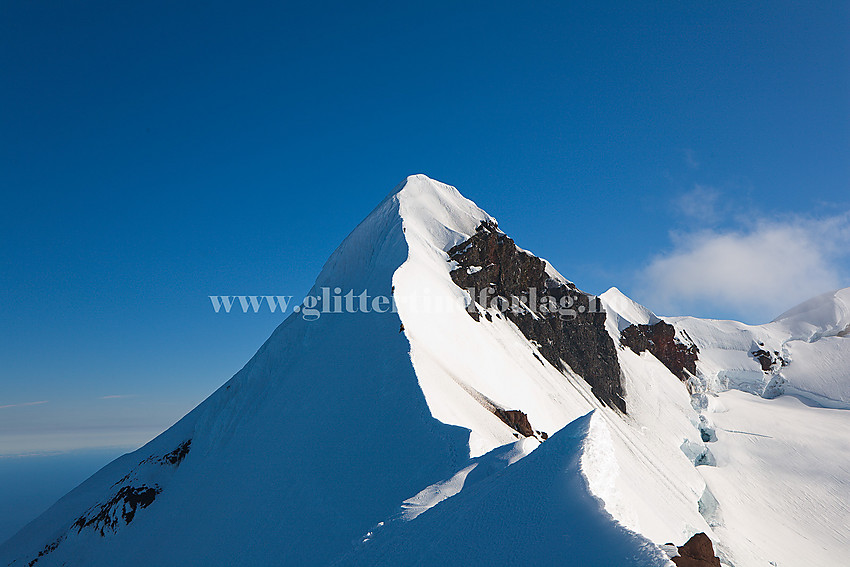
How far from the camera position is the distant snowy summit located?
6.45m

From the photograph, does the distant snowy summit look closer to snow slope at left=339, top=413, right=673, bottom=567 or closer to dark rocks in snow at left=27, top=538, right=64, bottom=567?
snow slope at left=339, top=413, right=673, bottom=567

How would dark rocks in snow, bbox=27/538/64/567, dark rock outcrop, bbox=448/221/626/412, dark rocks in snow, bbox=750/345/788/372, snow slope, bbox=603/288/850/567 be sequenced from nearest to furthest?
dark rocks in snow, bbox=27/538/64/567 → snow slope, bbox=603/288/850/567 → dark rock outcrop, bbox=448/221/626/412 → dark rocks in snow, bbox=750/345/788/372

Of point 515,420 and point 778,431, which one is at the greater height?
point 515,420

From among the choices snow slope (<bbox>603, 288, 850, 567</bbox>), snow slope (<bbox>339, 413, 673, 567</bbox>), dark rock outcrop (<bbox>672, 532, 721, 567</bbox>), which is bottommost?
snow slope (<bbox>603, 288, 850, 567</bbox>)

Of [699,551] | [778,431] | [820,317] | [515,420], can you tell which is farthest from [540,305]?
[820,317]

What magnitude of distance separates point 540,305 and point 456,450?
35662 mm

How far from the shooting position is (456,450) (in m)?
11.5

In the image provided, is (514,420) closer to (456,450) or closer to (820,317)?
(456,450)

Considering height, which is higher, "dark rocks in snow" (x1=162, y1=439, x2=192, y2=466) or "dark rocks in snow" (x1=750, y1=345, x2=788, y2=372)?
"dark rocks in snow" (x1=162, y1=439, x2=192, y2=466)

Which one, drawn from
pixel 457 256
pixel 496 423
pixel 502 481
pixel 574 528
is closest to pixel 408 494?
pixel 502 481

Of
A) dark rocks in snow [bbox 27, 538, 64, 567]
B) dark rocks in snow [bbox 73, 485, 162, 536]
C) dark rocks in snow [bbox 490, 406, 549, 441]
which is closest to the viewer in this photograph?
dark rocks in snow [bbox 490, 406, 549, 441]

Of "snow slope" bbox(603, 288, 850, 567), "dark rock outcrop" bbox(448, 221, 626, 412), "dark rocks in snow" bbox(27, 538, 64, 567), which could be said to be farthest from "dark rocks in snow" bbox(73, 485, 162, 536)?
"snow slope" bbox(603, 288, 850, 567)

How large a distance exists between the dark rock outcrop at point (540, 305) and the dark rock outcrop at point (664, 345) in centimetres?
1523

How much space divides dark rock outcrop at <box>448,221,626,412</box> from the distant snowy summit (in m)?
0.21
